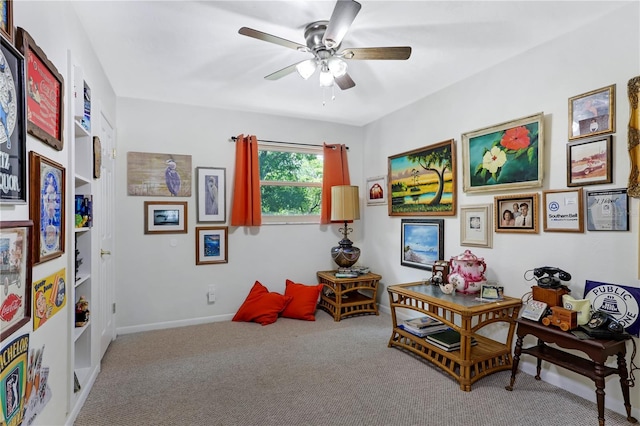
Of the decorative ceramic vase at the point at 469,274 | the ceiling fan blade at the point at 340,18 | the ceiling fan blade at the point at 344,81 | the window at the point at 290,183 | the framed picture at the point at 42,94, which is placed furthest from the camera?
the window at the point at 290,183

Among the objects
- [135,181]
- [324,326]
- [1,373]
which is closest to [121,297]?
[135,181]

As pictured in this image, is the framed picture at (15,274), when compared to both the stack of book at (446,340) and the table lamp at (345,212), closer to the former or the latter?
the stack of book at (446,340)

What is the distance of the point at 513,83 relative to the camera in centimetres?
267

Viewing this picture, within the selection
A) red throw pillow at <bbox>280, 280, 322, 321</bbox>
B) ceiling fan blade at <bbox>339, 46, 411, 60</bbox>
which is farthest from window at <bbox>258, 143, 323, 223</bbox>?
ceiling fan blade at <bbox>339, 46, 411, 60</bbox>

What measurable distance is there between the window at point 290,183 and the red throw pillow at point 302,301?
0.84m

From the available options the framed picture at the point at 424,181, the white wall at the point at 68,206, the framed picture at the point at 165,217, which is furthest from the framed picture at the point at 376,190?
the white wall at the point at 68,206

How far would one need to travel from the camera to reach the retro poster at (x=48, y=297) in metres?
1.43

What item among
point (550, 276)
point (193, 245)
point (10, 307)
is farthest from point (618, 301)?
point (193, 245)

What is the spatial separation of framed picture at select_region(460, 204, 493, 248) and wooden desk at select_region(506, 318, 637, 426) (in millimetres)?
821

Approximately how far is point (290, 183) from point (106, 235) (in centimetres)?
209

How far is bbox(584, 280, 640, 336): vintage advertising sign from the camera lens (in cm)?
194

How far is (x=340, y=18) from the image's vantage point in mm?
1719

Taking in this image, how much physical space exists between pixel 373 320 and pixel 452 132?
219cm

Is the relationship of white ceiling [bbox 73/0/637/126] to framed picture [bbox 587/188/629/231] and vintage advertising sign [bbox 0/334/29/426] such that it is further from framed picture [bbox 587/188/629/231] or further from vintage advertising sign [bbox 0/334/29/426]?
vintage advertising sign [bbox 0/334/29/426]
